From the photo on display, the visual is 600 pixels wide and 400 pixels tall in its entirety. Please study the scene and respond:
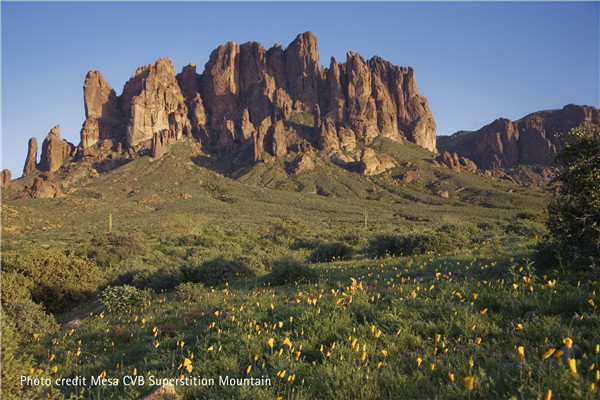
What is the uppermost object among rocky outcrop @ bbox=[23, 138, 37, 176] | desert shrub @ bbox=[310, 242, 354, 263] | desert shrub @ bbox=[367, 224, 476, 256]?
rocky outcrop @ bbox=[23, 138, 37, 176]

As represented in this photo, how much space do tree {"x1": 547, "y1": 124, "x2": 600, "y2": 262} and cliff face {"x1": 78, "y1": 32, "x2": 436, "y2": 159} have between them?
391 ft

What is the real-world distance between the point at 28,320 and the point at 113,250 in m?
13.6

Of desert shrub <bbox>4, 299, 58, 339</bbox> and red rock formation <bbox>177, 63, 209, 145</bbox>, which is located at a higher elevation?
red rock formation <bbox>177, 63, 209, 145</bbox>

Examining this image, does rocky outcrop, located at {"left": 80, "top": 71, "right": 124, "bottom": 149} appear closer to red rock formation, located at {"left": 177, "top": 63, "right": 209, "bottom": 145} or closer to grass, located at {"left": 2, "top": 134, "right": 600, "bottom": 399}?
red rock formation, located at {"left": 177, "top": 63, "right": 209, "bottom": 145}

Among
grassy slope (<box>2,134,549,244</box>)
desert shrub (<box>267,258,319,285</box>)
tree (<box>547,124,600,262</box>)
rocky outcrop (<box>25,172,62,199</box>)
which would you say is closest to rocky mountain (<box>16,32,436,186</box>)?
grassy slope (<box>2,134,549,244</box>)

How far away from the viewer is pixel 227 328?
5.54 metres

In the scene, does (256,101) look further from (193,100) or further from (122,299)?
(122,299)

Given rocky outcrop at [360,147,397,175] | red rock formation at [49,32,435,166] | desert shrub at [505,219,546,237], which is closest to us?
desert shrub at [505,219,546,237]

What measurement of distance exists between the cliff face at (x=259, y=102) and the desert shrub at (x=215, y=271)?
114 metres

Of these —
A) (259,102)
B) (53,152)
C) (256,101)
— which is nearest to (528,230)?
(259,102)

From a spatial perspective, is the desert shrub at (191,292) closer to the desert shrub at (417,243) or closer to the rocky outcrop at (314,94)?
the desert shrub at (417,243)

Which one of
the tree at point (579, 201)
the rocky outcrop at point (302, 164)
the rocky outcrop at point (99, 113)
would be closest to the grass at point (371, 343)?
the tree at point (579, 201)

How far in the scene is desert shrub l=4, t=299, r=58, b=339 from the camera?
6930mm

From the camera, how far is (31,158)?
5404 inches
